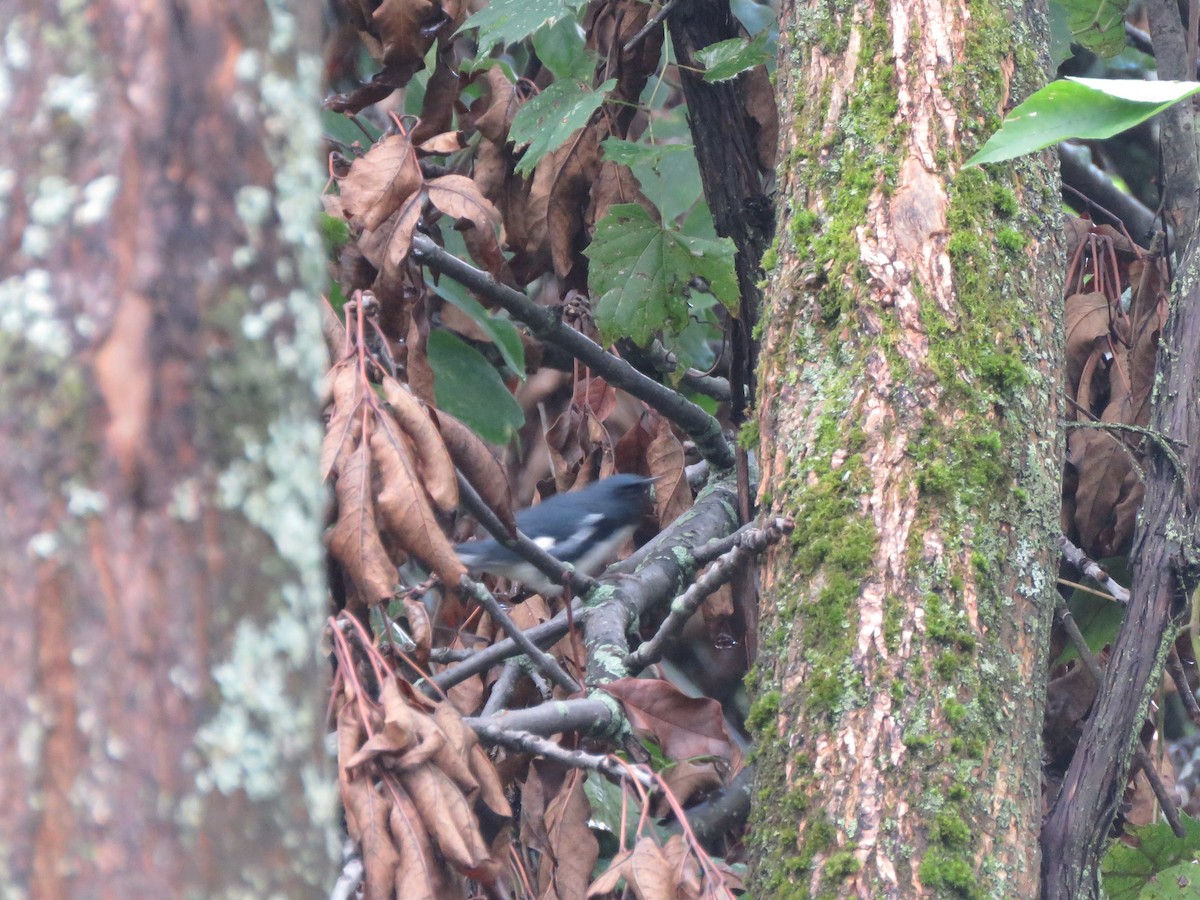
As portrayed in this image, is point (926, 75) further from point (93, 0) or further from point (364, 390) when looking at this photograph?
point (93, 0)

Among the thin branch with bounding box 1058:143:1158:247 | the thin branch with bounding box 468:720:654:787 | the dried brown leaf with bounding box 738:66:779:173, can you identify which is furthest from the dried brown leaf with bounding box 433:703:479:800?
the thin branch with bounding box 1058:143:1158:247

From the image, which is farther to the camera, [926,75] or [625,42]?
[625,42]

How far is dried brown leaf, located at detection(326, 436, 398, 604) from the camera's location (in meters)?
1.56

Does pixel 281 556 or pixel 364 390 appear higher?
pixel 281 556

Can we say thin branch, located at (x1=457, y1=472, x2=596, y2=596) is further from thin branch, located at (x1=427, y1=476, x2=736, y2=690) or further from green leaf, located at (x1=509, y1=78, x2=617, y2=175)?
green leaf, located at (x1=509, y1=78, x2=617, y2=175)

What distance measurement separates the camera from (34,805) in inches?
26.1

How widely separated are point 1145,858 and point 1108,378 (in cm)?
104

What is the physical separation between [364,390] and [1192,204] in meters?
1.62

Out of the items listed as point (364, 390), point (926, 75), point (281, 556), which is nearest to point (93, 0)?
point (281, 556)

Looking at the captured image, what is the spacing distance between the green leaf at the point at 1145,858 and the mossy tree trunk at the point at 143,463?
192 centimetres

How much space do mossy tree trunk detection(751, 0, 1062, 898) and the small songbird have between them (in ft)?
4.79

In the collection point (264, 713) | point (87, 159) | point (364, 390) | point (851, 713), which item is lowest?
point (851, 713)

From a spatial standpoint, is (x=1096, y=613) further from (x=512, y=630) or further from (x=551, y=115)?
(x=551, y=115)

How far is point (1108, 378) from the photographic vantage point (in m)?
2.67
